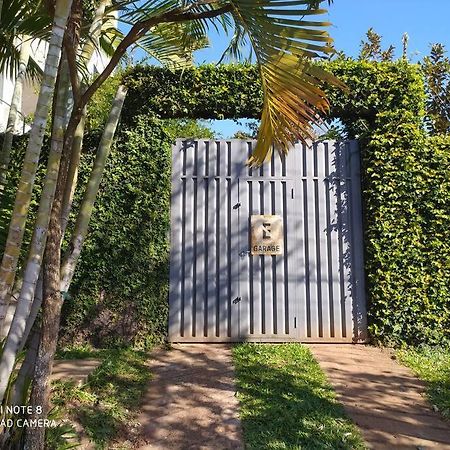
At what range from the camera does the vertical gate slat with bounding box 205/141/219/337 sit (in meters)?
5.33

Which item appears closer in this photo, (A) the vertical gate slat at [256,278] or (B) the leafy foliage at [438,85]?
(A) the vertical gate slat at [256,278]

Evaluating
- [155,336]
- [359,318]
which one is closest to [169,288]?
[155,336]

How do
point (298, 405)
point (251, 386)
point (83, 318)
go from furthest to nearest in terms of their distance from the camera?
point (83, 318), point (251, 386), point (298, 405)

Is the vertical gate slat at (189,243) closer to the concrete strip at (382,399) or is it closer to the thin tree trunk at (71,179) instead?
the concrete strip at (382,399)

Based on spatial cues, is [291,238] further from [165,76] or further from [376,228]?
[165,76]

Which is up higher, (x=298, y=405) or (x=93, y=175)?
(x=93, y=175)

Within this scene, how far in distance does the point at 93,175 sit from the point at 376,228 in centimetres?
352

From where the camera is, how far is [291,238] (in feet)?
17.9

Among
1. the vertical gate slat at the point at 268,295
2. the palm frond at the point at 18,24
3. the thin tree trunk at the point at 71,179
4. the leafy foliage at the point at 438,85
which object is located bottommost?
the vertical gate slat at the point at 268,295

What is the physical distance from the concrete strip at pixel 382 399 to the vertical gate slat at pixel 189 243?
5.03ft

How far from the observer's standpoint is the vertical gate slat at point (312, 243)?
5336mm

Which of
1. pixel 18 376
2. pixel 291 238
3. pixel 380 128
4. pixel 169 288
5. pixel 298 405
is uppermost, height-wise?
pixel 380 128

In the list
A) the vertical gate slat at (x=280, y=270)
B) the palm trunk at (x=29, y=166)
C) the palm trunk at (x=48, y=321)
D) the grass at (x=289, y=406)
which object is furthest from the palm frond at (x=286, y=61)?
the vertical gate slat at (x=280, y=270)

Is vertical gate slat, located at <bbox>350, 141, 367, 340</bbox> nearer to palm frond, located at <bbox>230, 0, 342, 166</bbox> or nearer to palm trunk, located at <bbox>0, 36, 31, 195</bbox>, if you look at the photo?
palm frond, located at <bbox>230, 0, 342, 166</bbox>
